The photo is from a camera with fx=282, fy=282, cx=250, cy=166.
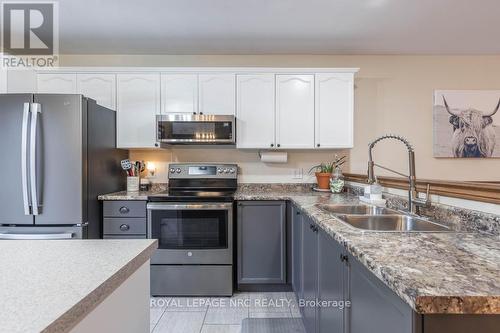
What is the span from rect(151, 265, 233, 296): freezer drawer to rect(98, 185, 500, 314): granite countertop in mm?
1518

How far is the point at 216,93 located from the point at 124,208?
141cm

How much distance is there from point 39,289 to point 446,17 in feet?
10.7

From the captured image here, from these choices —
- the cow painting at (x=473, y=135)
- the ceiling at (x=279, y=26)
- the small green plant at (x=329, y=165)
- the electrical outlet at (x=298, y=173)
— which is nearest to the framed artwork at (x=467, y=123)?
the cow painting at (x=473, y=135)

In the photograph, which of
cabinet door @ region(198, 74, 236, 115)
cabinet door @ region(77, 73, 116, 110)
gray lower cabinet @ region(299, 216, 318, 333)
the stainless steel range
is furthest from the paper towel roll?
cabinet door @ region(77, 73, 116, 110)

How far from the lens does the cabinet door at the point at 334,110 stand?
2.87m

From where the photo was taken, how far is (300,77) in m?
2.88

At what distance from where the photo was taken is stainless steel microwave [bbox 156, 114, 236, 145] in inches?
107

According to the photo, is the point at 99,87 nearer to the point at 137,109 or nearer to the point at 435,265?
the point at 137,109

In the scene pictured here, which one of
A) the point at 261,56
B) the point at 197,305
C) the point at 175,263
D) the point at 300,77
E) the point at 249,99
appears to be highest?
the point at 261,56

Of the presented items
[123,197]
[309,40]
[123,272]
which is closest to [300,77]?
[309,40]

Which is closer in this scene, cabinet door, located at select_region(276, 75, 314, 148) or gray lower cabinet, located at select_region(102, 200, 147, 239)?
gray lower cabinet, located at select_region(102, 200, 147, 239)

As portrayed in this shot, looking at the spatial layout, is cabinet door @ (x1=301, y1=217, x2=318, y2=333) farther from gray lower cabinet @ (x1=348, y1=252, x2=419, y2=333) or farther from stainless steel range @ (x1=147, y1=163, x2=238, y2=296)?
stainless steel range @ (x1=147, y1=163, x2=238, y2=296)

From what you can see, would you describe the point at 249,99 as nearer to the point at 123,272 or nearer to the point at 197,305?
the point at 197,305

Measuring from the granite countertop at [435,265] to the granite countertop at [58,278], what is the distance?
70 centimetres
